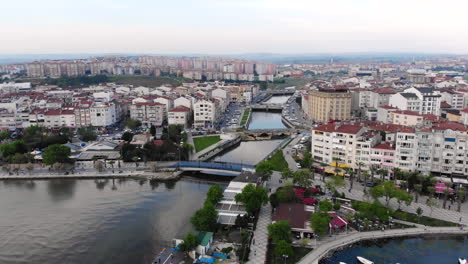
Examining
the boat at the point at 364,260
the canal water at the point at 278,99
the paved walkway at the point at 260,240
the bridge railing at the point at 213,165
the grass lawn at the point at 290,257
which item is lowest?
the boat at the point at 364,260

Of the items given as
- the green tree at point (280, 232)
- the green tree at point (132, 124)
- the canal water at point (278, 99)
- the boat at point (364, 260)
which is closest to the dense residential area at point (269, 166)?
the green tree at point (280, 232)

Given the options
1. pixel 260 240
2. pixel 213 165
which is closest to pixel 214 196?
pixel 260 240

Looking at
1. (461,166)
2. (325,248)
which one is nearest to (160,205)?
(325,248)

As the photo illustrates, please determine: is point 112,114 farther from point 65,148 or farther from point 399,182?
point 399,182

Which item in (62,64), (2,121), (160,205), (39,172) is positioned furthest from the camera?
(62,64)

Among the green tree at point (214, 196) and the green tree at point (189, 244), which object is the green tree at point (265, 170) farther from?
the green tree at point (189, 244)

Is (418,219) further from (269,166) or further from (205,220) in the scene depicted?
(205,220)

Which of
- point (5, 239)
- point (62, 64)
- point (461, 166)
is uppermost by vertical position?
point (62, 64)

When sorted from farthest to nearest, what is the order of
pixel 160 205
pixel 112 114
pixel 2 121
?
pixel 112 114 < pixel 2 121 < pixel 160 205
